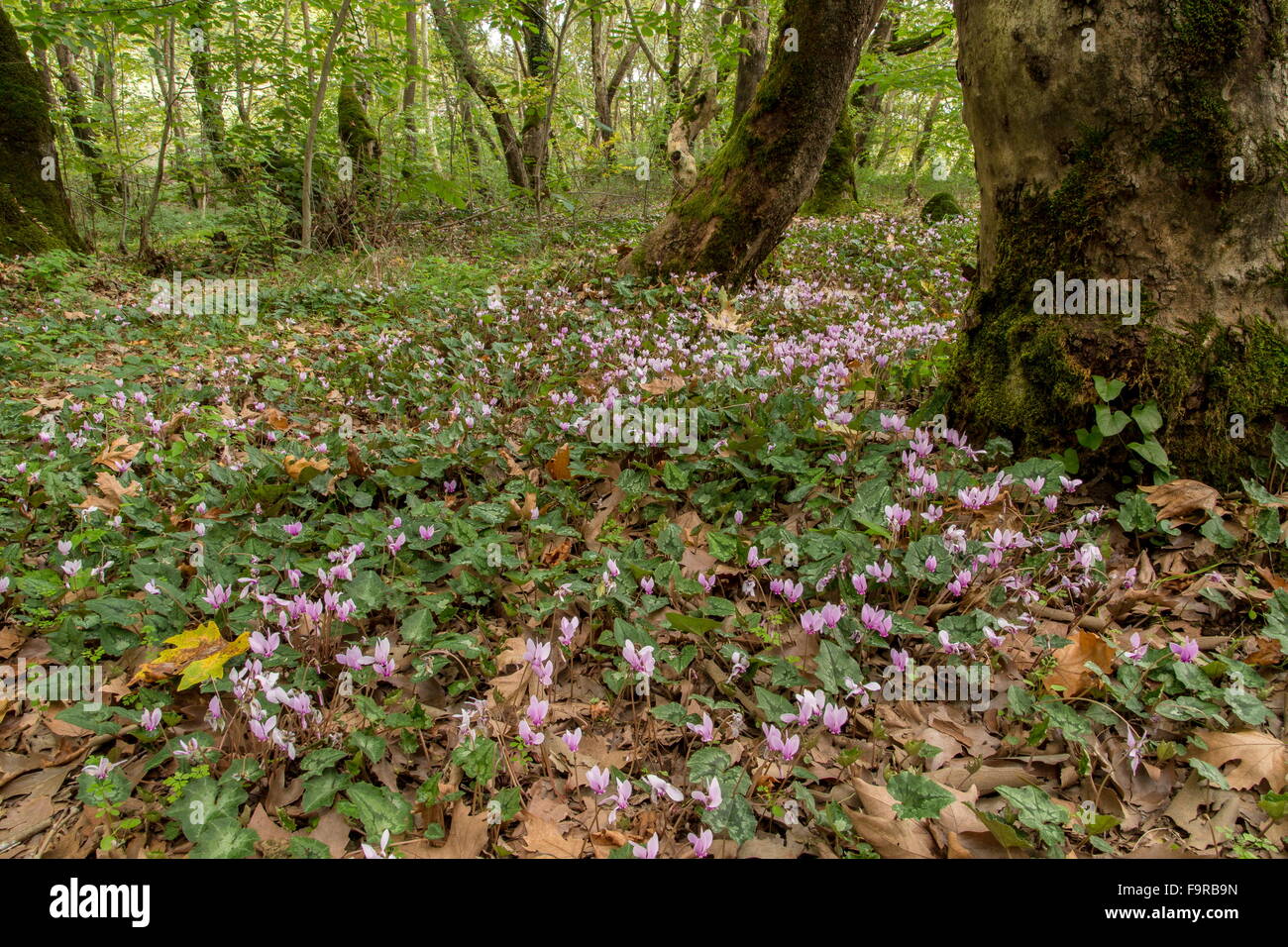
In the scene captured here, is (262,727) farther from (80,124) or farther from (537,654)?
(80,124)

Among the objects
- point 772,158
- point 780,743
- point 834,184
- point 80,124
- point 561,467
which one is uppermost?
point 834,184

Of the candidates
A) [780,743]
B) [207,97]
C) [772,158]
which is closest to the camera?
[780,743]

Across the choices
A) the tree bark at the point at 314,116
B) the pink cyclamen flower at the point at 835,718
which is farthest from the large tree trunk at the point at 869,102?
the pink cyclamen flower at the point at 835,718

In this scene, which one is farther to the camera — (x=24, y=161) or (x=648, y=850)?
(x=24, y=161)

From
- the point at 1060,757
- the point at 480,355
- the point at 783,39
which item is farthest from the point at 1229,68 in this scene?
the point at 480,355

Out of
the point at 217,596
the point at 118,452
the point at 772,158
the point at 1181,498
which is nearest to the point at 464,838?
the point at 217,596

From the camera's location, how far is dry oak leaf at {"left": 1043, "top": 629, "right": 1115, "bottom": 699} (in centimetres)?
224

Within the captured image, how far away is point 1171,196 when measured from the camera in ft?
9.37

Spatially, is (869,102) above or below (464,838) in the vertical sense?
above

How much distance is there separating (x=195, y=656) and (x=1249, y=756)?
11.8ft

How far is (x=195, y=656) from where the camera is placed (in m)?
2.54

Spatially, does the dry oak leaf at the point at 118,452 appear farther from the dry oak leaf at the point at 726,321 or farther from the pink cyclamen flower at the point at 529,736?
the dry oak leaf at the point at 726,321

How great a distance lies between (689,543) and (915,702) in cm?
121

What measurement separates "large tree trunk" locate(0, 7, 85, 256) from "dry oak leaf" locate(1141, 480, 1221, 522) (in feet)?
38.9
